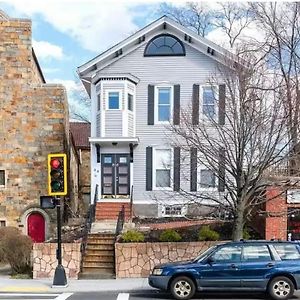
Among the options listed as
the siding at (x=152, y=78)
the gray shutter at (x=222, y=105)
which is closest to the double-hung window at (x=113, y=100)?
the siding at (x=152, y=78)

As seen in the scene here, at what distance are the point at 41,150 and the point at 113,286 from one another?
45.2 feet

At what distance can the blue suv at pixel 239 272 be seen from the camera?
A: 1498 centimetres

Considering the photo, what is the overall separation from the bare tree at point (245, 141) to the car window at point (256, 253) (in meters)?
3.53

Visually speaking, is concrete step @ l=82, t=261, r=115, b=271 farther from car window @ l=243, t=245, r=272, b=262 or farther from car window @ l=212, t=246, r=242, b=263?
car window @ l=243, t=245, r=272, b=262

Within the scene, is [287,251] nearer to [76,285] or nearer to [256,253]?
[256,253]

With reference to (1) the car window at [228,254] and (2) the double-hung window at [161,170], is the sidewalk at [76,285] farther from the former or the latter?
(2) the double-hung window at [161,170]

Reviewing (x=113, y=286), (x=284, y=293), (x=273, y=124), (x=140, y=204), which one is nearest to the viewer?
(x=284, y=293)

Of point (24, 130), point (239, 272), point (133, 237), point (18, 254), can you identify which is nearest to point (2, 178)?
point (24, 130)

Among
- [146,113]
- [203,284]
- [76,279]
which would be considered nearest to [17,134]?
[146,113]

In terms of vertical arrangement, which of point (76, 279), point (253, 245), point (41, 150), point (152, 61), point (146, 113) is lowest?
point (76, 279)

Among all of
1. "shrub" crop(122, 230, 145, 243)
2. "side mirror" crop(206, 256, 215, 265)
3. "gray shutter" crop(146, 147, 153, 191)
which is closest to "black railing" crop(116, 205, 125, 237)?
"shrub" crop(122, 230, 145, 243)

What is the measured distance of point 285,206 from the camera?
2083 centimetres

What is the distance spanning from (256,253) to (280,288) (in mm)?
1146

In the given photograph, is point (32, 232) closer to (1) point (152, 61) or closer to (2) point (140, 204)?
(2) point (140, 204)
